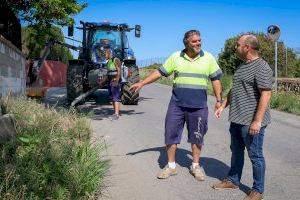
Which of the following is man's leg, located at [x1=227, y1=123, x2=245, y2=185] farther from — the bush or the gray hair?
the bush

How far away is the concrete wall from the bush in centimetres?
373

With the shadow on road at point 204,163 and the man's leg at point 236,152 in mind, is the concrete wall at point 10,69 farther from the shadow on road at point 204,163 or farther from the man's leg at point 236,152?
the man's leg at point 236,152

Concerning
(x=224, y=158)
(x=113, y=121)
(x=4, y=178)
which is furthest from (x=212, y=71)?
(x=113, y=121)

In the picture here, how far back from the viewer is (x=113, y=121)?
1209 centimetres

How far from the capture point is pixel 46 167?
5395 millimetres

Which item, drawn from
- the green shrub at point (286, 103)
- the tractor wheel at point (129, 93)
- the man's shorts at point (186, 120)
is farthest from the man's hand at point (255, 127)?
the tractor wheel at point (129, 93)

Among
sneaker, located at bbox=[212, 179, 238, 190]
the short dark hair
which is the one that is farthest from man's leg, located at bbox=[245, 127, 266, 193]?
the short dark hair

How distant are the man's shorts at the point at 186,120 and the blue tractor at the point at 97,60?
28.6 ft

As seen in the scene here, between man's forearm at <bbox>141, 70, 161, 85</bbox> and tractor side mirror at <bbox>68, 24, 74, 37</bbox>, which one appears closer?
man's forearm at <bbox>141, 70, 161, 85</bbox>

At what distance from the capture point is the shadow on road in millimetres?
6946

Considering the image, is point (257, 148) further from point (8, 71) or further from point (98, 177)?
point (8, 71)

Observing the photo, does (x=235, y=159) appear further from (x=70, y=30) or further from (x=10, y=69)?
(x=70, y=30)

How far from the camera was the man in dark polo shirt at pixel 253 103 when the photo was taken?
551 centimetres

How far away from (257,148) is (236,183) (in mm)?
698
